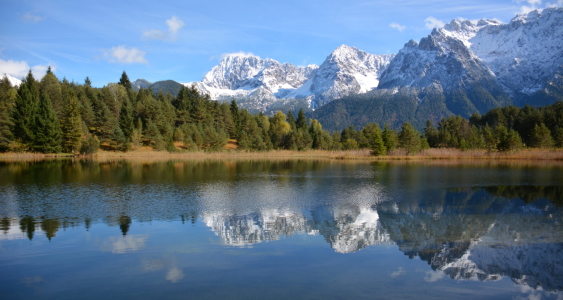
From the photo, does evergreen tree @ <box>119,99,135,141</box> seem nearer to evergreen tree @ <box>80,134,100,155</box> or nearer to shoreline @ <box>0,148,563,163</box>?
shoreline @ <box>0,148,563,163</box>

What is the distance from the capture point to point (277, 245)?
47.3ft

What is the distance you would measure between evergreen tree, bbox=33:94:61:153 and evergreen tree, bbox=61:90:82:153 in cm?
165

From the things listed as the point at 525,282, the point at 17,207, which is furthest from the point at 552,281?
the point at 17,207

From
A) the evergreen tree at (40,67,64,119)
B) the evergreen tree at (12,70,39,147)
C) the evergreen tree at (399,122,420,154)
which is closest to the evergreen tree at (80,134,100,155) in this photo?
the evergreen tree at (12,70,39,147)

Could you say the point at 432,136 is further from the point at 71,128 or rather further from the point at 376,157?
the point at 71,128

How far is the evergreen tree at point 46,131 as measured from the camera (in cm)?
7056

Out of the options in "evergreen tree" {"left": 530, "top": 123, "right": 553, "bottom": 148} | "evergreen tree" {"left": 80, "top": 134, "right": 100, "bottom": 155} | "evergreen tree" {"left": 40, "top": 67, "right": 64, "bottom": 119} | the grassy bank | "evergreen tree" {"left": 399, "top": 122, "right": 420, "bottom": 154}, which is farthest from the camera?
"evergreen tree" {"left": 40, "top": 67, "right": 64, "bottom": 119}

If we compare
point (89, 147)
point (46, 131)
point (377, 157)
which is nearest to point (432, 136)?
point (377, 157)

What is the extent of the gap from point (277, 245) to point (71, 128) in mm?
72461

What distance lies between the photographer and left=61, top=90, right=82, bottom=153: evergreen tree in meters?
73.0

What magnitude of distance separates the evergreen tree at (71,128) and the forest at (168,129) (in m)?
0.20

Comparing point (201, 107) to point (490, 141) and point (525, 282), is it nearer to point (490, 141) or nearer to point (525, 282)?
point (490, 141)

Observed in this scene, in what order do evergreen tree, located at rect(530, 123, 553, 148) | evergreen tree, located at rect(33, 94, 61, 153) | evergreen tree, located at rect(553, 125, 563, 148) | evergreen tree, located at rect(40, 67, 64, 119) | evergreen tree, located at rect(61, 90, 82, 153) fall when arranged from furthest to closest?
evergreen tree, located at rect(40, 67, 64, 119) → evergreen tree, located at rect(553, 125, 563, 148) → evergreen tree, located at rect(530, 123, 553, 148) → evergreen tree, located at rect(61, 90, 82, 153) → evergreen tree, located at rect(33, 94, 61, 153)

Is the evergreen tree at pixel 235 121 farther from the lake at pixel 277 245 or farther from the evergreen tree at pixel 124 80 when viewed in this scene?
the lake at pixel 277 245
